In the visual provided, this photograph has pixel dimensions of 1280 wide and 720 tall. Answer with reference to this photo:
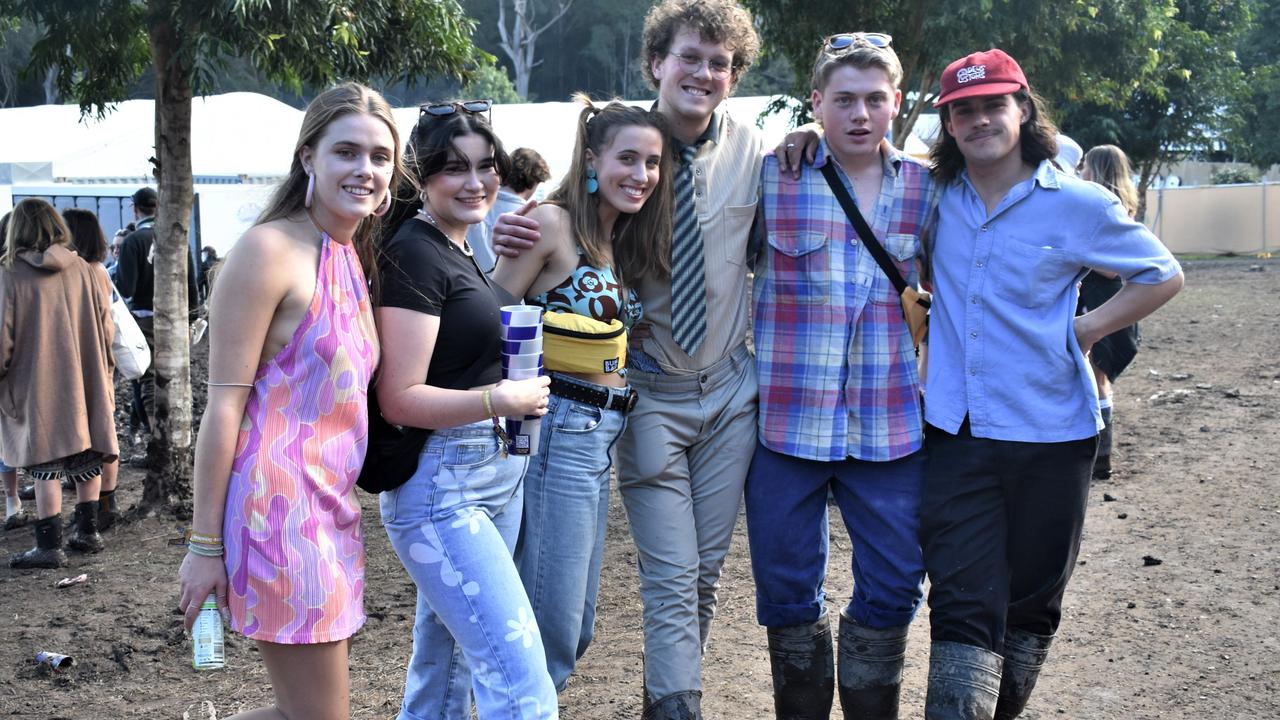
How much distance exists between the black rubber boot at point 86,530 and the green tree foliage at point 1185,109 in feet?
71.1

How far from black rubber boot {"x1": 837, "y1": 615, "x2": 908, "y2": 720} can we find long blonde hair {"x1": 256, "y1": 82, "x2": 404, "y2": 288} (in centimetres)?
187

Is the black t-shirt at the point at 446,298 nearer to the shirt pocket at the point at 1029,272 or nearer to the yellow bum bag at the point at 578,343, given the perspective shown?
the yellow bum bag at the point at 578,343

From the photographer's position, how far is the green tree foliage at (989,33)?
35.8 ft

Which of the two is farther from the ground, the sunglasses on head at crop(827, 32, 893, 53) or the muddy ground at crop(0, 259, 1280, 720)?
the sunglasses on head at crop(827, 32, 893, 53)

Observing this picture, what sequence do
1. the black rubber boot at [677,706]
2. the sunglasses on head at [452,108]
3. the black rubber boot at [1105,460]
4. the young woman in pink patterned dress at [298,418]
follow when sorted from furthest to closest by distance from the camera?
the black rubber boot at [1105,460]
the black rubber boot at [677,706]
the sunglasses on head at [452,108]
the young woman in pink patterned dress at [298,418]

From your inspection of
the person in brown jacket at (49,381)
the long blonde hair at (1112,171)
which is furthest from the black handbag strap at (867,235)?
the person in brown jacket at (49,381)

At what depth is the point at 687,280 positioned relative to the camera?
3570 millimetres

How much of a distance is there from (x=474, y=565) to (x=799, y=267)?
1411mm

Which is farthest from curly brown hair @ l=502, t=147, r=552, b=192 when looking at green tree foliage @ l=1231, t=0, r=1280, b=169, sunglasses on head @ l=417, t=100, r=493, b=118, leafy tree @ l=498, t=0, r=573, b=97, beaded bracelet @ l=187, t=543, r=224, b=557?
leafy tree @ l=498, t=0, r=573, b=97

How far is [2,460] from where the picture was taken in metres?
6.79

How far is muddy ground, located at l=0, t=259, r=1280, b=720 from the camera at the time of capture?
4.45 meters

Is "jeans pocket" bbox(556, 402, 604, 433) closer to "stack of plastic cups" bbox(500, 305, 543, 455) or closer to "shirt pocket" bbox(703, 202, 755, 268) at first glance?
"stack of plastic cups" bbox(500, 305, 543, 455)

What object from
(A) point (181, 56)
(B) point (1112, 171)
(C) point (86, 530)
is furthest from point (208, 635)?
(B) point (1112, 171)

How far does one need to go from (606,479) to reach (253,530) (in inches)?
45.3
